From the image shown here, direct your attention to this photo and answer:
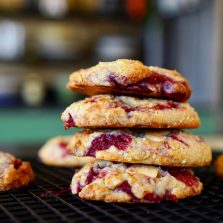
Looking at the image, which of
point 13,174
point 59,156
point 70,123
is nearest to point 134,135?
point 70,123

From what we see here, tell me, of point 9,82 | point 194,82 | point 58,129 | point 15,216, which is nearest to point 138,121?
point 15,216

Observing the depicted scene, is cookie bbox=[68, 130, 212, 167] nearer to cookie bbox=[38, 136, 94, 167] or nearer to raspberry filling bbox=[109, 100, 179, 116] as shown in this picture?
raspberry filling bbox=[109, 100, 179, 116]

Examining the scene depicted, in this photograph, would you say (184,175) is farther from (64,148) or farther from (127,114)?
(64,148)

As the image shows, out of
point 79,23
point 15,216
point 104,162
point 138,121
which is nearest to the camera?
point 15,216

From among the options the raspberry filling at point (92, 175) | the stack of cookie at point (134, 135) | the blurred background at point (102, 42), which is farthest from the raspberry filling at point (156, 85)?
the blurred background at point (102, 42)

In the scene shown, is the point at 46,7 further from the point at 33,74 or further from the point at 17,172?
the point at 17,172

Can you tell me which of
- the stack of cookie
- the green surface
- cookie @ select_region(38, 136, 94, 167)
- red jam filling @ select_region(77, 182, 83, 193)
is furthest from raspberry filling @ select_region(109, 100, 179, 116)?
the green surface
